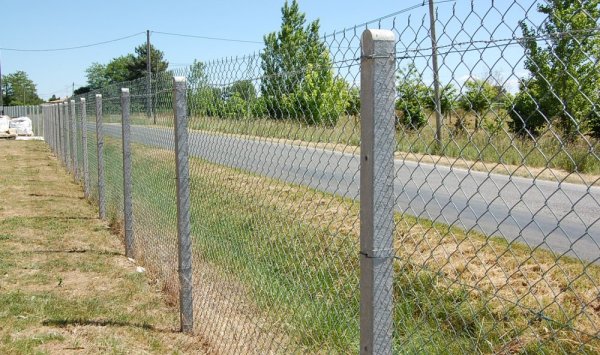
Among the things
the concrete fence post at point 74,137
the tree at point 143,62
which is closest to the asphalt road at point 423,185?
the concrete fence post at point 74,137

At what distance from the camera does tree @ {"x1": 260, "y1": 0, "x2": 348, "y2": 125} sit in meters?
2.89

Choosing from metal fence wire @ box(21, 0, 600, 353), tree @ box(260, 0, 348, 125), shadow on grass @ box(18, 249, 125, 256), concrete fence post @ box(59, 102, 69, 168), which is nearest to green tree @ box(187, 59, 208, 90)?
metal fence wire @ box(21, 0, 600, 353)

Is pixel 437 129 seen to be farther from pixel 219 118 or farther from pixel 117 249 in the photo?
pixel 117 249

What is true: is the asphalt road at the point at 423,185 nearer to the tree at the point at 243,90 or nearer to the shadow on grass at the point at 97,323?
the tree at the point at 243,90

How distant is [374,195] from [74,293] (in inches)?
187

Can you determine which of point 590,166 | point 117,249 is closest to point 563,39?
point 590,166

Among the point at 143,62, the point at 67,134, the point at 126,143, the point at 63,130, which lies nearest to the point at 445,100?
the point at 126,143

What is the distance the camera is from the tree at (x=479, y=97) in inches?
70.8

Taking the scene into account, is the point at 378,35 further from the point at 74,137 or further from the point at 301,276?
the point at 74,137

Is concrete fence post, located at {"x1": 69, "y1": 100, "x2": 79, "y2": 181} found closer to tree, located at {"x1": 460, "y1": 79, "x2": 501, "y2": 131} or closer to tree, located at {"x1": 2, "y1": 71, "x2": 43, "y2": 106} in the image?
tree, located at {"x1": 460, "y1": 79, "x2": 501, "y2": 131}

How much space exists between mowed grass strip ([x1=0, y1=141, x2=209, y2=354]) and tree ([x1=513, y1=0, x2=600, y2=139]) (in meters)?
3.58

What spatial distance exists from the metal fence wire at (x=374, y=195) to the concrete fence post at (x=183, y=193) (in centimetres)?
1

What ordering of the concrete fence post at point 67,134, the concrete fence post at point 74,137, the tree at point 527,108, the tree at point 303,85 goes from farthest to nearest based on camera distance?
1. the concrete fence post at point 67,134
2. the concrete fence post at point 74,137
3. the tree at point 303,85
4. the tree at point 527,108

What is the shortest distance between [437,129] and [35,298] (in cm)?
491
